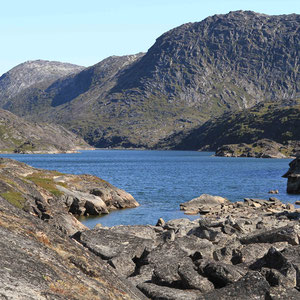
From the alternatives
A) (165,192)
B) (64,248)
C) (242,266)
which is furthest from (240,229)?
(165,192)

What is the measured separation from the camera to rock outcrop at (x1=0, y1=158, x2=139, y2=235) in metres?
36.2

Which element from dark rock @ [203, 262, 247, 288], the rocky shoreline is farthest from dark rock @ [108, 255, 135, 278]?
dark rock @ [203, 262, 247, 288]

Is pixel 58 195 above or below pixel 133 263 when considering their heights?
below

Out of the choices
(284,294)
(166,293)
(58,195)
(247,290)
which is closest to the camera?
(247,290)

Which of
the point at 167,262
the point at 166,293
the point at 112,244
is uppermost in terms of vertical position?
the point at 112,244

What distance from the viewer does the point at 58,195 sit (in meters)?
59.0

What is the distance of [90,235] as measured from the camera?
84.0 ft

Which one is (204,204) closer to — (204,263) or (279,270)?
(204,263)

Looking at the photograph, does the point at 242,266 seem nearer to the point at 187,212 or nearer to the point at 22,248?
the point at 22,248

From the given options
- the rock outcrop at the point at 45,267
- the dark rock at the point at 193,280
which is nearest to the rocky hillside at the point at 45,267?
the rock outcrop at the point at 45,267

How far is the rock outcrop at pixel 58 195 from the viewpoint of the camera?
119 ft

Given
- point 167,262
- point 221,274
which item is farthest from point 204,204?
point 221,274

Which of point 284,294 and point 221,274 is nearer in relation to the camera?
point 284,294

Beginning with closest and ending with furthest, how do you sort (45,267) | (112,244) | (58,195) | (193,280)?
1. (45,267)
2. (193,280)
3. (112,244)
4. (58,195)
